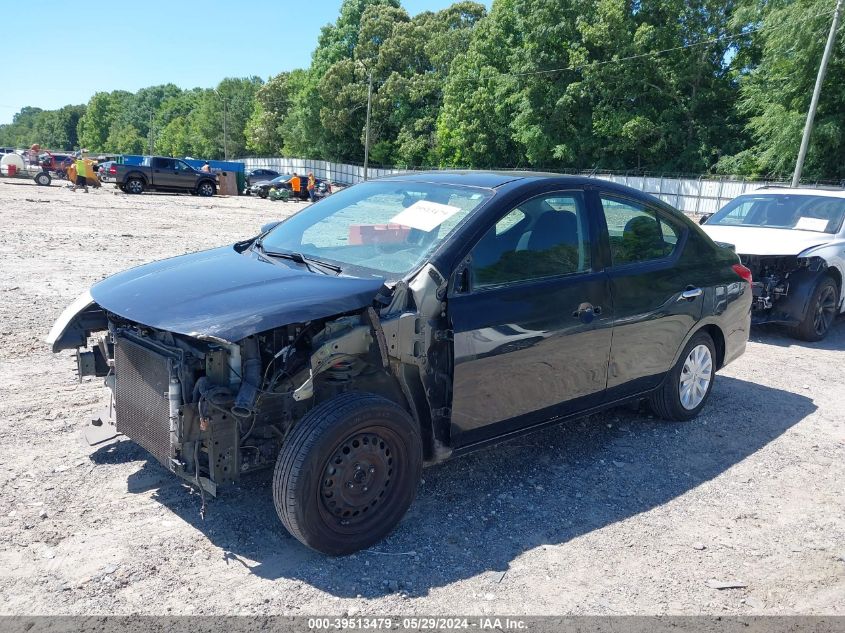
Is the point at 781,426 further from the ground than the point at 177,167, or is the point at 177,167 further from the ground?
the point at 177,167

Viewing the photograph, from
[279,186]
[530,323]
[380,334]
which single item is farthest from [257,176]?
[380,334]

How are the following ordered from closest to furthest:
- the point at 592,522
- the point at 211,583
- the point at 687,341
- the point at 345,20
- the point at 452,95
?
1. the point at 211,583
2. the point at 592,522
3. the point at 687,341
4. the point at 452,95
5. the point at 345,20

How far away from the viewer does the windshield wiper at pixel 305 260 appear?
12.3 ft

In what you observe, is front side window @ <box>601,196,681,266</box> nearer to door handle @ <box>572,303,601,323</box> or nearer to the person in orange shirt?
door handle @ <box>572,303,601,323</box>

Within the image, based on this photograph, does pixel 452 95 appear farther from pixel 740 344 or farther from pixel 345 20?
pixel 740 344

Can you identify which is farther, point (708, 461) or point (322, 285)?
point (708, 461)

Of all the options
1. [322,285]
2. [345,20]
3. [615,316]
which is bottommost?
[615,316]

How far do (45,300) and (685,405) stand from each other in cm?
732

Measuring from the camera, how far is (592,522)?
3.81 m

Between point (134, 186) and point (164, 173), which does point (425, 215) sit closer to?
point (134, 186)

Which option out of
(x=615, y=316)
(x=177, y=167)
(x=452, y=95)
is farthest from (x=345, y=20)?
(x=615, y=316)

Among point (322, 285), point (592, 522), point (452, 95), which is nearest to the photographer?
point (322, 285)

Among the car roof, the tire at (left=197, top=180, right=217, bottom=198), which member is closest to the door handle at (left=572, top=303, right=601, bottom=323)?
the car roof

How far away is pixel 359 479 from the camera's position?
3.28 meters
